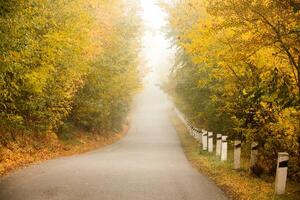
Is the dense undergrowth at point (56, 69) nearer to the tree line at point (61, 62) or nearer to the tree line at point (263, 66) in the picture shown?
the tree line at point (61, 62)

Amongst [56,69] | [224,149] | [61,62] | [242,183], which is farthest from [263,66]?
[56,69]

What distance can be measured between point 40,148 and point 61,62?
4.54 metres

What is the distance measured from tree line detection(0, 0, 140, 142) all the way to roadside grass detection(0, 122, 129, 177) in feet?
1.64

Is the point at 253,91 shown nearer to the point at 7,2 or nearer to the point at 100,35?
the point at 7,2

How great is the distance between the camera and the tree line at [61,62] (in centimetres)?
1143

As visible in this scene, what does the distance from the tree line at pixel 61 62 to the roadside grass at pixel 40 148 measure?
0.50 m

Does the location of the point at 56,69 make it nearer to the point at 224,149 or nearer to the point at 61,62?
the point at 61,62

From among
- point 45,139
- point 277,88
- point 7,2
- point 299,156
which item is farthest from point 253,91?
point 45,139

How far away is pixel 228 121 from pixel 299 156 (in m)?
9.21

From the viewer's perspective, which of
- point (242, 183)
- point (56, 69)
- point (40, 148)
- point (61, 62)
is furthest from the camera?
point (40, 148)

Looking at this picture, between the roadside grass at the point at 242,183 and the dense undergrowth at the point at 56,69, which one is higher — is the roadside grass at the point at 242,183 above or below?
below

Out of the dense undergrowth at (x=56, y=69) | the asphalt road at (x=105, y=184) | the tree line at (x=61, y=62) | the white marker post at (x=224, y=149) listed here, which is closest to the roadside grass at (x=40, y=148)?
the dense undergrowth at (x=56, y=69)

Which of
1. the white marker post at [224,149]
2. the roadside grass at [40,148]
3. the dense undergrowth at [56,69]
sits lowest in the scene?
the roadside grass at [40,148]

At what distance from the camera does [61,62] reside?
17.2 metres
